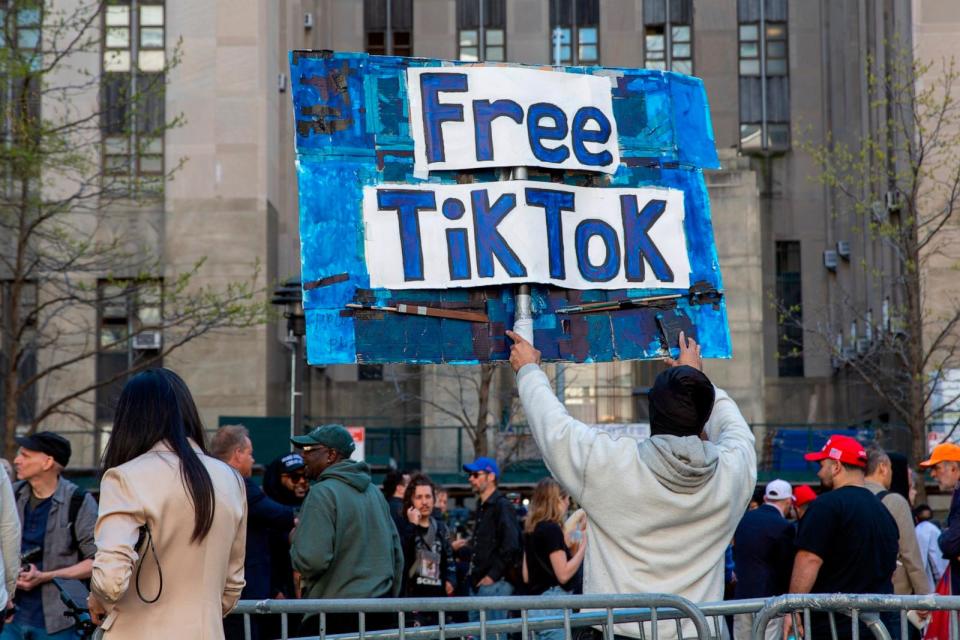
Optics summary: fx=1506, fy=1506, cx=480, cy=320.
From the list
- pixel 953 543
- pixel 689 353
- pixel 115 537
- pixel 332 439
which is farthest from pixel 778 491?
pixel 115 537

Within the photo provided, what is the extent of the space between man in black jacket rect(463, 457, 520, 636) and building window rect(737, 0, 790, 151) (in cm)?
3181

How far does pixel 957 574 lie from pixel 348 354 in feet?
16.6

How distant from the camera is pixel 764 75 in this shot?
4356 centimetres

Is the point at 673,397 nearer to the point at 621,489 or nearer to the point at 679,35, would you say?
the point at 621,489

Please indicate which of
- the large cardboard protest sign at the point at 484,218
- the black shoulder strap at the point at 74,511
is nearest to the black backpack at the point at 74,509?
the black shoulder strap at the point at 74,511

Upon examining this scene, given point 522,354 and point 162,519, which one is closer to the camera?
point 162,519

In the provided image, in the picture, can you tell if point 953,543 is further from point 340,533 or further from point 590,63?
point 590,63

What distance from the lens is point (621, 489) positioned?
6027 millimetres

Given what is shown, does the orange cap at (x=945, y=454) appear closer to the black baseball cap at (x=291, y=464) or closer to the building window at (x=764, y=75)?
the black baseball cap at (x=291, y=464)

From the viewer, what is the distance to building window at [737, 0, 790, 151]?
142ft

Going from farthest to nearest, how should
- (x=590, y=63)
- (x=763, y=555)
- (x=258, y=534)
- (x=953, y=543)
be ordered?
(x=590, y=63) → (x=763, y=555) → (x=258, y=534) → (x=953, y=543)

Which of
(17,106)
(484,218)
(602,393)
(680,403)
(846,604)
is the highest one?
(17,106)

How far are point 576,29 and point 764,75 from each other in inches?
222

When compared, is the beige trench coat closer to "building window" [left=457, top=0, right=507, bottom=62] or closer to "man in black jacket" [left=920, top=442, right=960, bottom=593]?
"man in black jacket" [left=920, top=442, right=960, bottom=593]
